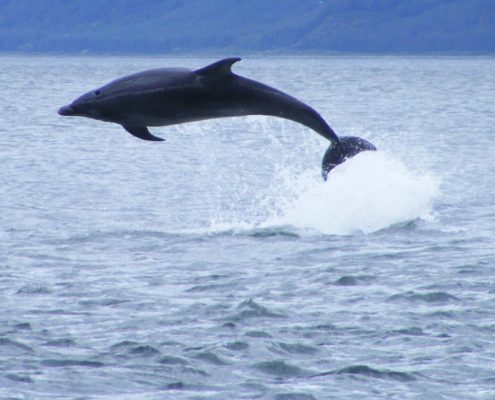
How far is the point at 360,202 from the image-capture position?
24.9m

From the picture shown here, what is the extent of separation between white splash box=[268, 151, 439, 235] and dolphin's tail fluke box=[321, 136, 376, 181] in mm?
5357

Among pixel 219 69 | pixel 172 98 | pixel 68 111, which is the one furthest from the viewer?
pixel 219 69

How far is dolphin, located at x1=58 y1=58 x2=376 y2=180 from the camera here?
48.9ft

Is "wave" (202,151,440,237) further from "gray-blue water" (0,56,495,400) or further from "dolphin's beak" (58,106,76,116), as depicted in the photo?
"dolphin's beak" (58,106,76,116)

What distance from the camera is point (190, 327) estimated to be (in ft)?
53.8

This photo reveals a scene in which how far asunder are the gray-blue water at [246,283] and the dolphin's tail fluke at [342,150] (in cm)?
168

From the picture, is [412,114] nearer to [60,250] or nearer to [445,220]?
[445,220]

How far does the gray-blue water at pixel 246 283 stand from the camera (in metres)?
14.3

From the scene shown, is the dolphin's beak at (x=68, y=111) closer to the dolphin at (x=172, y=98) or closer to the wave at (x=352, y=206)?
the dolphin at (x=172, y=98)

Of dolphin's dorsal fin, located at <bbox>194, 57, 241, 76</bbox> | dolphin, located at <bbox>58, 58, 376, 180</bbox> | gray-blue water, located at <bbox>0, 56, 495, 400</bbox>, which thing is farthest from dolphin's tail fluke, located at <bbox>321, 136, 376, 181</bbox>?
dolphin's dorsal fin, located at <bbox>194, 57, 241, 76</bbox>

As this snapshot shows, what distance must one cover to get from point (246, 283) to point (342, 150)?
2295mm

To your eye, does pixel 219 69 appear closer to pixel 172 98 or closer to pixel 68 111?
pixel 172 98

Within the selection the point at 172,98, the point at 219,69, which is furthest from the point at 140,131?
the point at 219,69

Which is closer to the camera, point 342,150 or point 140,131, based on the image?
point 140,131
